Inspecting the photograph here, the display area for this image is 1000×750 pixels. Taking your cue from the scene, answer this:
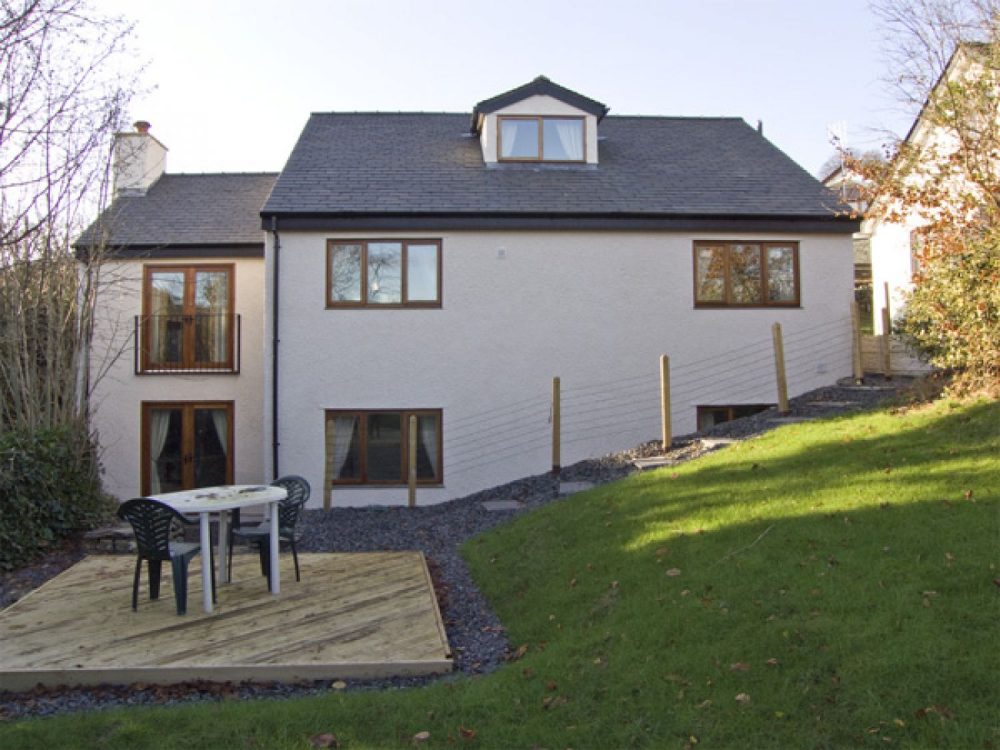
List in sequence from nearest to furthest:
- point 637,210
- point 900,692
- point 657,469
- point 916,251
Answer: point 900,692 → point 657,469 → point 916,251 → point 637,210

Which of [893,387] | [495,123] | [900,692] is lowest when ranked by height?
[900,692]

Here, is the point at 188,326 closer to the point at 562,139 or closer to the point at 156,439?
the point at 156,439

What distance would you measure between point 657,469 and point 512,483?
12.2 ft

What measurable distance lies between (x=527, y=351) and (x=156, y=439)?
7.20 meters

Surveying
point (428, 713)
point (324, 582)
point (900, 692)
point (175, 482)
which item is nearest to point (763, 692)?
point (900, 692)

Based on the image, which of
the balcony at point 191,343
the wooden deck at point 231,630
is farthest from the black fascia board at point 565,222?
the wooden deck at point 231,630

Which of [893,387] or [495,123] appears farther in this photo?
[495,123]

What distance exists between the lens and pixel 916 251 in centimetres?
1090

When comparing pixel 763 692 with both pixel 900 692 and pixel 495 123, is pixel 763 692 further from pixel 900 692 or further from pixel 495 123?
pixel 495 123

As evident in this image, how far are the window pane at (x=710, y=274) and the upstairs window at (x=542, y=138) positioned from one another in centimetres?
335

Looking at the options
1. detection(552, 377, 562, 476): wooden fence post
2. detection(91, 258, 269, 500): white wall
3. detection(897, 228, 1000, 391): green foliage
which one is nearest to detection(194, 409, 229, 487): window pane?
detection(91, 258, 269, 500): white wall

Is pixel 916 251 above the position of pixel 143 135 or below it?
below

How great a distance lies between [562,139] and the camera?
1564cm

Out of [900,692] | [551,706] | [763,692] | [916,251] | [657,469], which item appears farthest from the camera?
[916,251]
